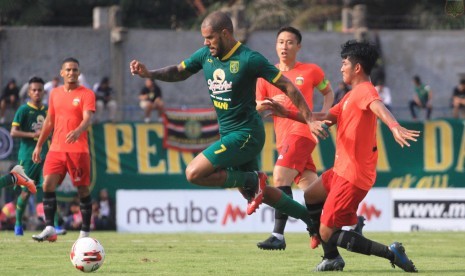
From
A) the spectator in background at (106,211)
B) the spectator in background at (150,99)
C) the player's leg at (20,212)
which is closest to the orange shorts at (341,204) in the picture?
the player's leg at (20,212)

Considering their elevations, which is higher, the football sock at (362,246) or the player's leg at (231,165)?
the player's leg at (231,165)

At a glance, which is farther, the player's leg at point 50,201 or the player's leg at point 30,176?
the player's leg at point 30,176

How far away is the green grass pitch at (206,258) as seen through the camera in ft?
37.7

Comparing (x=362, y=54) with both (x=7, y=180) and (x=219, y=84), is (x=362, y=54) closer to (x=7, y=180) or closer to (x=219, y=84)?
(x=219, y=84)

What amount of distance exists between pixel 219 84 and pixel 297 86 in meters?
2.70

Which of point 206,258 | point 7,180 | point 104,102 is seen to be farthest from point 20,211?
point 104,102

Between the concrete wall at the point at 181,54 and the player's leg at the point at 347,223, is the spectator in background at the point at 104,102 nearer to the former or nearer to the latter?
the concrete wall at the point at 181,54

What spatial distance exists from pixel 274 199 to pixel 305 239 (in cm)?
583

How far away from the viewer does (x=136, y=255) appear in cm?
1384

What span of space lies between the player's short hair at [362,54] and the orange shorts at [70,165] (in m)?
5.97

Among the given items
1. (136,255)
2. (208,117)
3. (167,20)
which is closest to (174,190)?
(208,117)

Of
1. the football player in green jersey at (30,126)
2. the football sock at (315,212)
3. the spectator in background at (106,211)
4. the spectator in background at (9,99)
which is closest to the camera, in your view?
the football sock at (315,212)

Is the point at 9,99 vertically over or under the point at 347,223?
over

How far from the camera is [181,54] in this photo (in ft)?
119
